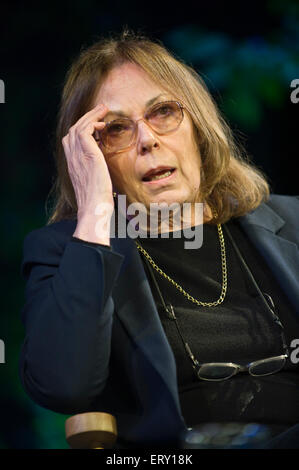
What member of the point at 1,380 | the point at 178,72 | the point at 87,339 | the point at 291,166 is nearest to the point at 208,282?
the point at 87,339

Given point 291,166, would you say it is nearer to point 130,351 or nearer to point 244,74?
point 244,74

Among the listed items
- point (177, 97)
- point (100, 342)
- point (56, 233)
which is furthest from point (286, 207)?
point (100, 342)

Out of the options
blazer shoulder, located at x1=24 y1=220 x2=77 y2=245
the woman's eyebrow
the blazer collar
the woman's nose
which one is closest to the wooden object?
the blazer collar

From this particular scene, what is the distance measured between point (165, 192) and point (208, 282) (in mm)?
328

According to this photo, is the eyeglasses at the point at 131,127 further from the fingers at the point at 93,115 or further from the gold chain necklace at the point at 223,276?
the gold chain necklace at the point at 223,276

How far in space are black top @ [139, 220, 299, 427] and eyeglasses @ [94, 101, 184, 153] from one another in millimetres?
341

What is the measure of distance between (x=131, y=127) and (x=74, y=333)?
773 mm

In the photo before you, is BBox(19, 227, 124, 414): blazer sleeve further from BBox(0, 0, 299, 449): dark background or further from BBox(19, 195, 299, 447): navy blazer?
BBox(0, 0, 299, 449): dark background

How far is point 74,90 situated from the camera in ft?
7.47

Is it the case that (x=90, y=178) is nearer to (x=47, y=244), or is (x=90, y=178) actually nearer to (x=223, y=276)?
(x=47, y=244)

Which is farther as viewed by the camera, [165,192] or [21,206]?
[21,206]

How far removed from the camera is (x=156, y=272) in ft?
7.07

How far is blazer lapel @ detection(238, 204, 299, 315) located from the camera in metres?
2.04

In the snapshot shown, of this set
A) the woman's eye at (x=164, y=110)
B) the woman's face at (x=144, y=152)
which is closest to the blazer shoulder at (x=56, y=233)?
the woman's face at (x=144, y=152)
